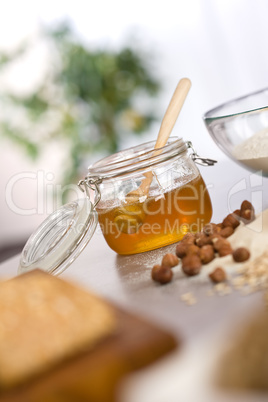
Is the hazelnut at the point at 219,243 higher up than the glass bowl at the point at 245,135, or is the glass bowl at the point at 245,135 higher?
the glass bowl at the point at 245,135

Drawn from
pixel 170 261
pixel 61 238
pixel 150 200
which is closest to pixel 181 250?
pixel 170 261

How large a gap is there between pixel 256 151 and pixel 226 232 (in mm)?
188

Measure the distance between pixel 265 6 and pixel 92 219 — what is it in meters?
2.86

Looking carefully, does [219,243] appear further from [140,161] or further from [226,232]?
[140,161]

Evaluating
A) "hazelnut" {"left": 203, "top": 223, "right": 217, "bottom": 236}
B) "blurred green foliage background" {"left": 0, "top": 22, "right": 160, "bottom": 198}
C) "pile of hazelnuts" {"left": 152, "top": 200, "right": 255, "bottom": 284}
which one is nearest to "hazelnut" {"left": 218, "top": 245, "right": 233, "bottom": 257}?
"pile of hazelnuts" {"left": 152, "top": 200, "right": 255, "bottom": 284}

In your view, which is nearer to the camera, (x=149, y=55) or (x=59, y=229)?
(x=59, y=229)

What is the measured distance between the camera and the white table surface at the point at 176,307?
54 cm

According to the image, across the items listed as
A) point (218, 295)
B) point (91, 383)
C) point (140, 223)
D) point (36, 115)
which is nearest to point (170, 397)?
point (91, 383)

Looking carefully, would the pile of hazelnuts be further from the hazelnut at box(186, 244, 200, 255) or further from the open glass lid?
the open glass lid

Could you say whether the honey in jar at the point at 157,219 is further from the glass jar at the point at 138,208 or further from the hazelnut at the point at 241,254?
the hazelnut at the point at 241,254

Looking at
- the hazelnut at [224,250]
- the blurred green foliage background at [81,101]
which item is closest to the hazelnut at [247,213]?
the hazelnut at [224,250]

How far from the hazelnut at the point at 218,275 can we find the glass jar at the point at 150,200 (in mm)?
254

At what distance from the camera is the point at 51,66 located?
361 cm

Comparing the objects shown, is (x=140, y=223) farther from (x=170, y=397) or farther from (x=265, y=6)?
(x=265, y=6)
